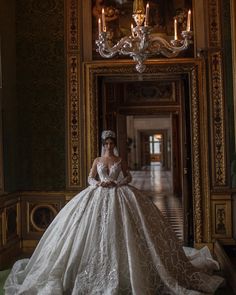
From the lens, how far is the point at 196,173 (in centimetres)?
597

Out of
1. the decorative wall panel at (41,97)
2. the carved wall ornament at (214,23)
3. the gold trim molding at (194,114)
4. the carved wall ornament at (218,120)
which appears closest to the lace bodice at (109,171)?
the gold trim molding at (194,114)

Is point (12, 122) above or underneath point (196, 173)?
above

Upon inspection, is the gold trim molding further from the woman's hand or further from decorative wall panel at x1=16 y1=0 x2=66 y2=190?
the woman's hand

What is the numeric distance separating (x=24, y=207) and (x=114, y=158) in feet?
7.33

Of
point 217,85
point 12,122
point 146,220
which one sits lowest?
point 146,220

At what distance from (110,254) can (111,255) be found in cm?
1

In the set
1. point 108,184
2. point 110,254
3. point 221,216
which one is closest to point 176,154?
point 221,216

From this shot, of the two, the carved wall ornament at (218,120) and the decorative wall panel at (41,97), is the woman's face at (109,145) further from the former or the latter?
the carved wall ornament at (218,120)

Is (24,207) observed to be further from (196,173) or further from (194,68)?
(194,68)

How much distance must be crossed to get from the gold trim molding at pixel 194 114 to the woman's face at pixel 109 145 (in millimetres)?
1479

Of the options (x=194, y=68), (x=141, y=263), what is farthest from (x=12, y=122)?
(x=141, y=263)

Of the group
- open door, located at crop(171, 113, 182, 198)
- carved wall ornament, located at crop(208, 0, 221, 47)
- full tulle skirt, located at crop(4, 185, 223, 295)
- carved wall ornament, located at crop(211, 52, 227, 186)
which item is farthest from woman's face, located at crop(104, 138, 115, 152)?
open door, located at crop(171, 113, 182, 198)

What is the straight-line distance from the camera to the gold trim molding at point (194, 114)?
595cm

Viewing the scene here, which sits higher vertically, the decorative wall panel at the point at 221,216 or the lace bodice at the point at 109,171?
the lace bodice at the point at 109,171
